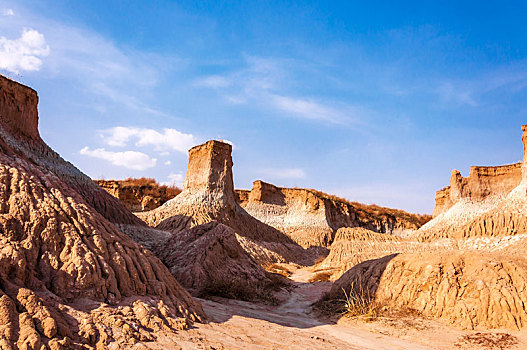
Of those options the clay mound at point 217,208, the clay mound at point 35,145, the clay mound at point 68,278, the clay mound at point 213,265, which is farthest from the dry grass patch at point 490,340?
the clay mound at point 217,208

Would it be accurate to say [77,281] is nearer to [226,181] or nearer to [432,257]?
[432,257]

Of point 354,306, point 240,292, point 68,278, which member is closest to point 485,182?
point 354,306

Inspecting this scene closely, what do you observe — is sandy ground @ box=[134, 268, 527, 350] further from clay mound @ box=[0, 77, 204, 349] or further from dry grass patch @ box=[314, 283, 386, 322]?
clay mound @ box=[0, 77, 204, 349]

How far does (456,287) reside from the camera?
747cm

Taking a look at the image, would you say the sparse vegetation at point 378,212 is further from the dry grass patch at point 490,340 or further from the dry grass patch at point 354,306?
the dry grass patch at point 490,340

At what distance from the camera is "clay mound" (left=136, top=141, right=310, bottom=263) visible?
69.7 ft

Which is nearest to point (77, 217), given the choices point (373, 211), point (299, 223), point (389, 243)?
point (389, 243)

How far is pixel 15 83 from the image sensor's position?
595 inches

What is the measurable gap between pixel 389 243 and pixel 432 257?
38.1ft

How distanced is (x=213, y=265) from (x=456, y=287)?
18.8 ft

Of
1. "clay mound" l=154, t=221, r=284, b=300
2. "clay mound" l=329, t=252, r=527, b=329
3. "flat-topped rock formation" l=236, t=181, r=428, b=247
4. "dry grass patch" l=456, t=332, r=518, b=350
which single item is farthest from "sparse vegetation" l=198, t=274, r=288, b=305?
→ "flat-topped rock formation" l=236, t=181, r=428, b=247

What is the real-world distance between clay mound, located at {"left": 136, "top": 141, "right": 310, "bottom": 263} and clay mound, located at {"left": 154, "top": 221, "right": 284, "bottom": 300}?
859 centimetres

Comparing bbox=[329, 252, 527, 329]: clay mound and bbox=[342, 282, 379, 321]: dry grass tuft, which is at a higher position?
bbox=[329, 252, 527, 329]: clay mound

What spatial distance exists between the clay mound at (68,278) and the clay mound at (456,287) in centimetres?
441
